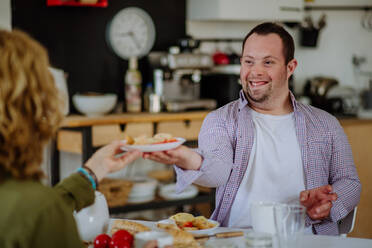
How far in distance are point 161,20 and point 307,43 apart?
1.43 meters

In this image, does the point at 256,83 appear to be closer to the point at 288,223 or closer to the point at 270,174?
the point at 270,174

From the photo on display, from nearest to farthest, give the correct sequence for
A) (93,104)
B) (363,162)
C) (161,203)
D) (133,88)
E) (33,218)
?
(33,218)
(93,104)
(161,203)
(133,88)
(363,162)

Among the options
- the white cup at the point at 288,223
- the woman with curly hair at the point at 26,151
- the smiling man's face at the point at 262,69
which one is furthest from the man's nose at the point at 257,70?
the woman with curly hair at the point at 26,151

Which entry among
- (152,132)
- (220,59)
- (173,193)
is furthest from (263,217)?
(220,59)

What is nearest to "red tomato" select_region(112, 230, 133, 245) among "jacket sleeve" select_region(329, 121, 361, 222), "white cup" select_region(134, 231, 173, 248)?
"white cup" select_region(134, 231, 173, 248)

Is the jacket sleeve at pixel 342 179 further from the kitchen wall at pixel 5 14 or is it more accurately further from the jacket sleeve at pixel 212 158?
the kitchen wall at pixel 5 14

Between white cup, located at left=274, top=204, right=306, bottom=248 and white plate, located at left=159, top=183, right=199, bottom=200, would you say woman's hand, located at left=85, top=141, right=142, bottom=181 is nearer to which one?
white cup, located at left=274, top=204, right=306, bottom=248

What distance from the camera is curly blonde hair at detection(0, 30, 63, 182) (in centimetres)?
106

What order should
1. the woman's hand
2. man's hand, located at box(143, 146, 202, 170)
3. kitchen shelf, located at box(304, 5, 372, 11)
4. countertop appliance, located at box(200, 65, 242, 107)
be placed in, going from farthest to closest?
kitchen shelf, located at box(304, 5, 372, 11)
countertop appliance, located at box(200, 65, 242, 107)
man's hand, located at box(143, 146, 202, 170)
the woman's hand

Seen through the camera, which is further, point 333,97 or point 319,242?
point 333,97

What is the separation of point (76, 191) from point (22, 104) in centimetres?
33

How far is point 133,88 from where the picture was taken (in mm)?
3852

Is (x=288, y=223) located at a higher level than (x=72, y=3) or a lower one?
lower

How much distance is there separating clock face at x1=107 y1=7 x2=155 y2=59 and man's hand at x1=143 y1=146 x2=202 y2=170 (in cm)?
236
